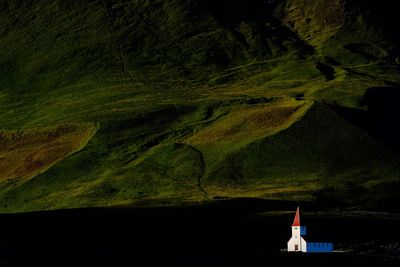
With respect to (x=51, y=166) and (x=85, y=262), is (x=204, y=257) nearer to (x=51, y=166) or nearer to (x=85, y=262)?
(x=85, y=262)

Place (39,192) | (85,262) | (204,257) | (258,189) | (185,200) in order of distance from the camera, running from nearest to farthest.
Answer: (85,262), (204,257), (185,200), (258,189), (39,192)

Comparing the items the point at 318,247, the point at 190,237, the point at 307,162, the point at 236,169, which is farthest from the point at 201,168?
the point at 318,247

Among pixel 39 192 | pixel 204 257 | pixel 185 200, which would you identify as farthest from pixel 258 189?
pixel 204 257

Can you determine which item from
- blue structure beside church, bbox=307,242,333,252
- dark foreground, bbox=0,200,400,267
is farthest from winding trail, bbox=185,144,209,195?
blue structure beside church, bbox=307,242,333,252

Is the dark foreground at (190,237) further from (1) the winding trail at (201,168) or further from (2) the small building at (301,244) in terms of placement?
(1) the winding trail at (201,168)

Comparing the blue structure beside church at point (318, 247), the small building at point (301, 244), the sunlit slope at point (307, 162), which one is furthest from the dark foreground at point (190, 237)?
the sunlit slope at point (307, 162)

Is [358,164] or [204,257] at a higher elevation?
[204,257]
